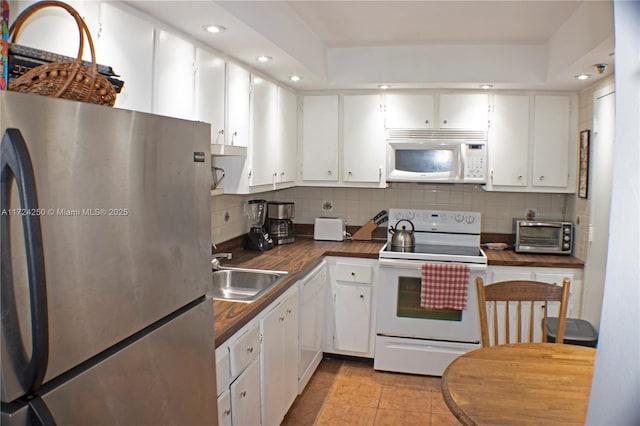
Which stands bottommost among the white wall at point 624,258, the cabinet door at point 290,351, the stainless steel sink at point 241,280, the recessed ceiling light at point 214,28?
the cabinet door at point 290,351

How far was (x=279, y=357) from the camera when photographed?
111 inches

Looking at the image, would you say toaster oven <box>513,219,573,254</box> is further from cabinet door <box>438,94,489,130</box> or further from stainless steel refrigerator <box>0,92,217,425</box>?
stainless steel refrigerator <box>0,92,217,425</box>

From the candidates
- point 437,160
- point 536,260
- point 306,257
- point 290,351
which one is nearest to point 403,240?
point 437,160

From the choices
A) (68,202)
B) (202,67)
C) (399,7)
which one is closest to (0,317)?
(68,202)

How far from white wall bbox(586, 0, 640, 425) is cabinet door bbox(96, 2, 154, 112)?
1.81 meters

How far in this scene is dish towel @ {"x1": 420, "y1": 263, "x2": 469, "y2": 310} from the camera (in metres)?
3.58

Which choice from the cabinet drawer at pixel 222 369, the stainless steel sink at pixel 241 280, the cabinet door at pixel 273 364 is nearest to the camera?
the cabinet drawer at pixel 222 369

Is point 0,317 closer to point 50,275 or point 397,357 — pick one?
point 50,275

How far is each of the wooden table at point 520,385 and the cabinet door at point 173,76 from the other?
1.60 m

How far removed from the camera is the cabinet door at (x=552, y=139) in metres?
3.87

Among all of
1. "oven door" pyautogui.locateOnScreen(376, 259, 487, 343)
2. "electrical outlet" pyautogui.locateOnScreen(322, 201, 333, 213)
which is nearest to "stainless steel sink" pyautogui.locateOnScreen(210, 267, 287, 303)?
"oven door" pyautogui.locateOnScreen(376, 259, 487, 343)

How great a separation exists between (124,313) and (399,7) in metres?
2.40

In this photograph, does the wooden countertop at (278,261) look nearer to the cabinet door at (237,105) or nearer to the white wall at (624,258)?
the cabinet door at (237,105)

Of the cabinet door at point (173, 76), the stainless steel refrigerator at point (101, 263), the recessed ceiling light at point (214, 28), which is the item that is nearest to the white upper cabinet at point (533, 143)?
the recessed ceiling light at point (214, 28)
